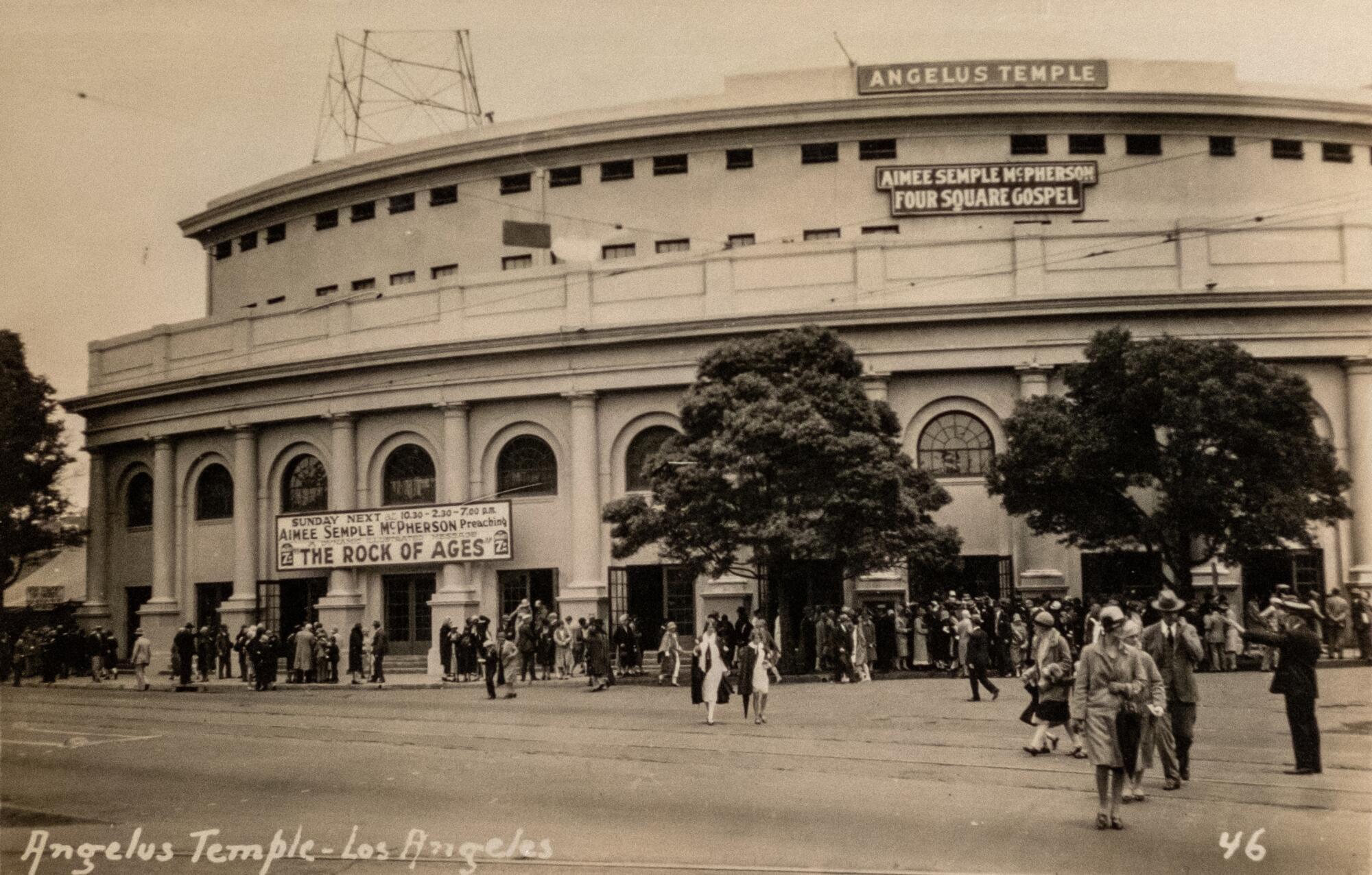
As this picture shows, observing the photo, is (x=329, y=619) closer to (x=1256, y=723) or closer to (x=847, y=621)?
(x=847, y=621)

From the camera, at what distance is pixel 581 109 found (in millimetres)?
38719

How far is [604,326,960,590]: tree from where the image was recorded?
1016 inches

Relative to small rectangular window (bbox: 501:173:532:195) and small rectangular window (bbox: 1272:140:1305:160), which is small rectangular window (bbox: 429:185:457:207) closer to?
small rectangular window (bbox: 501:173:532:195)

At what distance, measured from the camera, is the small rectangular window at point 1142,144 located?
120ft

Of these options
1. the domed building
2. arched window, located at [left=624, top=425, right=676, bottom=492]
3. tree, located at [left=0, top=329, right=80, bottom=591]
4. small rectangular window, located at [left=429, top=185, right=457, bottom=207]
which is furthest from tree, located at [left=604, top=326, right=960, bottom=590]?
small rectangular window, located at [left=429, top=185, right=457, bottom=207]

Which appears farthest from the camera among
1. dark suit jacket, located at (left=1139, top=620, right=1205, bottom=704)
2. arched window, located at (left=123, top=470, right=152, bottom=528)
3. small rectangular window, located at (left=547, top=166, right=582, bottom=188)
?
arched window, located at (left=123, top=470, right=152, bottom=528)

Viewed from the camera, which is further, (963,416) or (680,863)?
(963,416)

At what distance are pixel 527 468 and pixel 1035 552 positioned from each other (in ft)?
44.8

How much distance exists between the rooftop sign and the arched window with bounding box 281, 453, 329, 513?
19.2 m

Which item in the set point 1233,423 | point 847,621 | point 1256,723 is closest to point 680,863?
point 1256,723

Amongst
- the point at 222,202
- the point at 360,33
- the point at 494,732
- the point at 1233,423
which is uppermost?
the point at 222,202

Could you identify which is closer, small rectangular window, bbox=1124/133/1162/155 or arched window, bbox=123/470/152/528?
small rectangular window, bbox=1124/133/1162/155

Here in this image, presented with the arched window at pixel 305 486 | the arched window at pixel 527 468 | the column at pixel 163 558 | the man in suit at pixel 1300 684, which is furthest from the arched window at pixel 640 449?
the man in suit at pixel 1300 684

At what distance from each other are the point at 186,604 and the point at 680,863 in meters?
33.8
